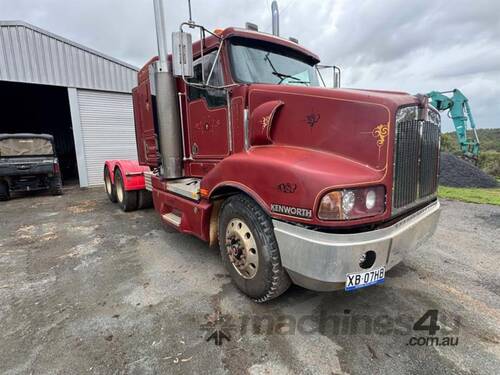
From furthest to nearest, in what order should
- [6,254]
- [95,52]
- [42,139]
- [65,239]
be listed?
1. [95,52]
2. [42,139]
3. [65,239]
4. [6,254]

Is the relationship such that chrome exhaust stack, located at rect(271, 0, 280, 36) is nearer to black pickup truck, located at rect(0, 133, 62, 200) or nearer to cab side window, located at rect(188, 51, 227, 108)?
cab side window, located at rect(188, 51, 227, 108)

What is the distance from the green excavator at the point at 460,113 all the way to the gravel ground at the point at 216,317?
13.3 meters

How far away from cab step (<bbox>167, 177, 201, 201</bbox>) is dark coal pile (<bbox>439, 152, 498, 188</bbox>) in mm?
10143

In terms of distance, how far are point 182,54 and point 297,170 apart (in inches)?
72.3

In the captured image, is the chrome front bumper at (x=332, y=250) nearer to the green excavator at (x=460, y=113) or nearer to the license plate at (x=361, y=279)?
the license plate at (x=361, y=279)

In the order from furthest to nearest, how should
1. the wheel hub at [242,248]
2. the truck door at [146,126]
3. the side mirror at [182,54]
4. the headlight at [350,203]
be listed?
the truck door at [146,126]
the side mirror at [182,54]
the wheel hub at [242,248]
the headlight at [350,203]

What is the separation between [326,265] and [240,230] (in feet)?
3.14

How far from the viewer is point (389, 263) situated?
217 cm

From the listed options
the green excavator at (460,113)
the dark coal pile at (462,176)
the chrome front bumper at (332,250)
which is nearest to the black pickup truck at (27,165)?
the chrome front bumper at (332,250)

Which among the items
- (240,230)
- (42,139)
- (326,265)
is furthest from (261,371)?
(42,139)

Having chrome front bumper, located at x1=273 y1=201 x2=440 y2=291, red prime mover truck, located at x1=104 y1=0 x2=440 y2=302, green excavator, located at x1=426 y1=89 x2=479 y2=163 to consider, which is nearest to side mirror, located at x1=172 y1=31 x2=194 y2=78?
red prime mover truck, located at x1=104 y1=0 x2=440 y2=302

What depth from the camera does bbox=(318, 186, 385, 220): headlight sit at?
1.89 metres

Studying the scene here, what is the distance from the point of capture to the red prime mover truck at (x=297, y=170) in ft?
6.41

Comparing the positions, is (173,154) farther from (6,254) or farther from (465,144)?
(465,144)
